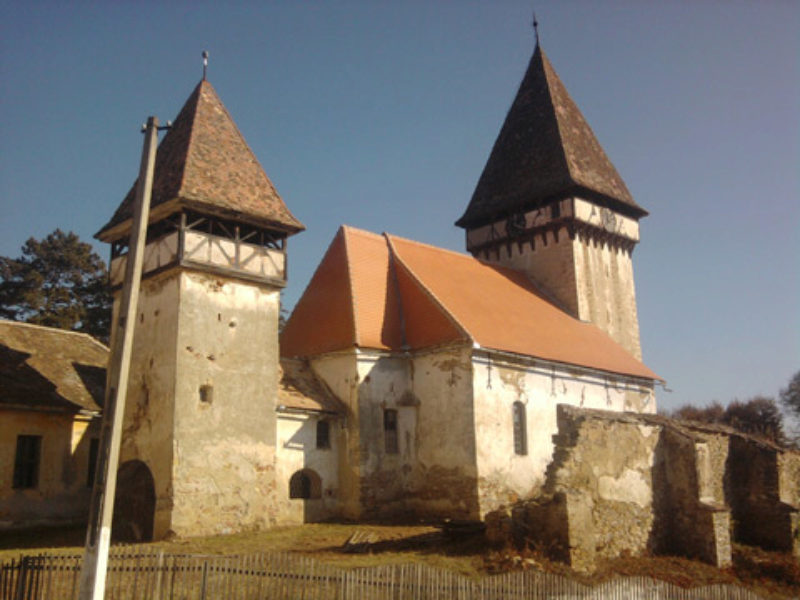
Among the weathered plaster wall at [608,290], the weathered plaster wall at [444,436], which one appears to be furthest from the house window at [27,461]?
the weathered plaster wall at [608,290]

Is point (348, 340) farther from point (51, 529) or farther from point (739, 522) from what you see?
point (739, 522)

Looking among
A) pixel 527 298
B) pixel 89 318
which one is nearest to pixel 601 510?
pixel 527 298

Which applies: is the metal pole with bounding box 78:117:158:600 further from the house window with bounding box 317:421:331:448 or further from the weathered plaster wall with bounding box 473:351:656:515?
the weathered plaster wall with bounding box 473:351:656:515

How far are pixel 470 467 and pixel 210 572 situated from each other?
1065 centimetres

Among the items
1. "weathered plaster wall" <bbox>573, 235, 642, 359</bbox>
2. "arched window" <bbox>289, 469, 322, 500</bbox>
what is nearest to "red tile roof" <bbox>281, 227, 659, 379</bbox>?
"weathered plaster wall" <bbox>573, 235, 642, 359</bbox>

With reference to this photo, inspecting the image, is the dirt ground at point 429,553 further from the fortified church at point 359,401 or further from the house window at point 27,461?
the house window at point 27,461

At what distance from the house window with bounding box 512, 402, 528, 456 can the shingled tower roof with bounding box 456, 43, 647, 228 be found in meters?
12.4

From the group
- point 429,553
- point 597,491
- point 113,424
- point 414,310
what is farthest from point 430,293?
point 113,424

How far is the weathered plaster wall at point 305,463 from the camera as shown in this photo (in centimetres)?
1916

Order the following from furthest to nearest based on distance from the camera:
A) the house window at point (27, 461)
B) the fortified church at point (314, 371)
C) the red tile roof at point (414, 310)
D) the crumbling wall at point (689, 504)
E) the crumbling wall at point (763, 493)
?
1. the red tile roof at point (414, 310)
2. the crumbling wall at point (763, 493)
3. the house window at point (27, 461)
4. the fortified church at point (314, 371)
5. the crumbling wall at point (689, 504)

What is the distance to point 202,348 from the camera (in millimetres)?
18219

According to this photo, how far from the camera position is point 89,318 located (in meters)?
37.1

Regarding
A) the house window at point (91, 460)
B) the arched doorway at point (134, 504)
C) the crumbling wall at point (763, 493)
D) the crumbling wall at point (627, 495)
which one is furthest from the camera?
the house window at point (91, 460)

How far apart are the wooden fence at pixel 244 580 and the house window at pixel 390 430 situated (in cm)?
1054
